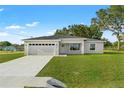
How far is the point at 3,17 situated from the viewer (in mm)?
26469

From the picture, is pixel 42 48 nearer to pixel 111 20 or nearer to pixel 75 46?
pixel 75 46

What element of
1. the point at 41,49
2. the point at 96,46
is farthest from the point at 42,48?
the point at 96,46

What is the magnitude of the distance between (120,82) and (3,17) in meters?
18.9

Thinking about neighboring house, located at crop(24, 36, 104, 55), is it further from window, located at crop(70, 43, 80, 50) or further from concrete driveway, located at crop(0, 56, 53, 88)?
concrete driveway, located at crop(0, 56, 53, 88)

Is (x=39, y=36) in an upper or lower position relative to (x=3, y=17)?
lower

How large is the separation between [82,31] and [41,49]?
390 inches

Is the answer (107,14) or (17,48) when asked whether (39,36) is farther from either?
(107,14)

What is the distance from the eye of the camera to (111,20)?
34031 millimetres

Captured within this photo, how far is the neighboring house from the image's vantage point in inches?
995

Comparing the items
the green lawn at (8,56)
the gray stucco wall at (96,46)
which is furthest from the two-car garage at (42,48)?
the gray stucco wall at (96,46)

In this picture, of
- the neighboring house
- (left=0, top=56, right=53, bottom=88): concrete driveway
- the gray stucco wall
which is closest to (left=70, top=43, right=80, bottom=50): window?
the neighboring house

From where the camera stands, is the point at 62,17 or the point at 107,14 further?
the point at 107,14

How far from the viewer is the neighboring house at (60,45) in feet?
A: 82.9

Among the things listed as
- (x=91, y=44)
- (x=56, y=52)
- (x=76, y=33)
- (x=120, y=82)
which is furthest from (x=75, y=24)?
(x=120, y=82)
